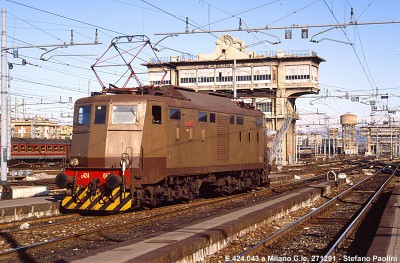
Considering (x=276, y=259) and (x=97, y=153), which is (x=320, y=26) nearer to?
(x=97, y=153)

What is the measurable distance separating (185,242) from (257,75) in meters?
72.3

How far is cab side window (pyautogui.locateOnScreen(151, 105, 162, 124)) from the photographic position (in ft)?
60.2

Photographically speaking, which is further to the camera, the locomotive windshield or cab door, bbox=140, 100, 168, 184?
the locomotive windshield

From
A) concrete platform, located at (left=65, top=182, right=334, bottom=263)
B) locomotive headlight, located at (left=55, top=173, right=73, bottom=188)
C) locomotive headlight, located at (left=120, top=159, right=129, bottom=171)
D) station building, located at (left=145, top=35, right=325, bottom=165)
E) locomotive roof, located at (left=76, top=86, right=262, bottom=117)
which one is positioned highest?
station building, located at (left=145, top=35, right=325, bottom=165)

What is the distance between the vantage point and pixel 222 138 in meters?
23.1

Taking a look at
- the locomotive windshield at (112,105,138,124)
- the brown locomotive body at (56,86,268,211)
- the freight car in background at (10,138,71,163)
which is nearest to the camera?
the brown locomotive body at (56,86,268,211)

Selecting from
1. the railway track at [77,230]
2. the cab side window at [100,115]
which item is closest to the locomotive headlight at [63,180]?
the railway track at [77,230]

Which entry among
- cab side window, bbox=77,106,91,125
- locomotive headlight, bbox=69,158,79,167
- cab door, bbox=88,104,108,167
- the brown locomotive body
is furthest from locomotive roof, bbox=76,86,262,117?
locomotive headlight, bbox=69,158,79,167

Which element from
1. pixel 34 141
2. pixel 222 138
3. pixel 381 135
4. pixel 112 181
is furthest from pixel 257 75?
pixel 381 135

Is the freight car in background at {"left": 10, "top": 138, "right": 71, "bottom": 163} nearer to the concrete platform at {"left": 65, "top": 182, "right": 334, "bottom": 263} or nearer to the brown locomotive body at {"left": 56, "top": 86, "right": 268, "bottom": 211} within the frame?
the brown locomotive body at {"left": 56, "top": 86, "right": 268, "bottom": 211}

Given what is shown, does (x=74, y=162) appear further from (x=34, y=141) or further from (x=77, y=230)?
(x=34, y=141)

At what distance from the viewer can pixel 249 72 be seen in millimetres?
82125

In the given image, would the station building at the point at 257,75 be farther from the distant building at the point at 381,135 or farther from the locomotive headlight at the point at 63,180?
the locomotive headlight at the point at 63,180

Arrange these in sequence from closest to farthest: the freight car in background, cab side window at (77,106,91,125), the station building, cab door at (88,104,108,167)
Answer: cab door at (88,104,108,167) → cab side window at (77,106,91,125) → the freight car in background → the station building
